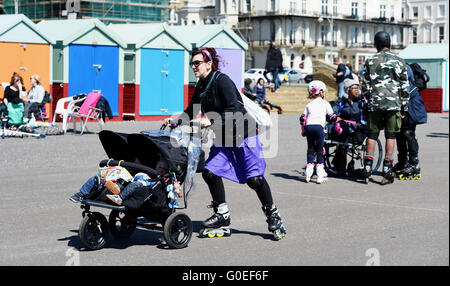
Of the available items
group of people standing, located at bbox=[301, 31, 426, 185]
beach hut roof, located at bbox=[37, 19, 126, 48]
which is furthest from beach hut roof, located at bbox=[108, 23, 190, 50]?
group of people standing, located at bbox=[301, 31, 426, 185]

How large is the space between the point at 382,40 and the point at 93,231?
5.46 metres

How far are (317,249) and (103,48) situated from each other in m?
19.8

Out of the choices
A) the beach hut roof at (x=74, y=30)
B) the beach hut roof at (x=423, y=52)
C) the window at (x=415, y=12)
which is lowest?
the window at (x=415, y=12)

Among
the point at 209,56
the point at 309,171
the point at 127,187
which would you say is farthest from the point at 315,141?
the point at 127,187

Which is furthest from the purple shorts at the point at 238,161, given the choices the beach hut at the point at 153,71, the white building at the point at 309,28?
the beach hut at the point at 153,71

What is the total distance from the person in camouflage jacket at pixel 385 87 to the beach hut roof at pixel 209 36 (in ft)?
58.4

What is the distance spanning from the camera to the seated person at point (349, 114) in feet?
40.6

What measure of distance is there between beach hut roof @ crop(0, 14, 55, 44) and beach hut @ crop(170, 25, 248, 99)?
564 cm

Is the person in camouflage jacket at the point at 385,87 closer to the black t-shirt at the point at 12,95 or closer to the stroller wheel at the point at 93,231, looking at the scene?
Answer: the stroller wheel at the point at 93,231

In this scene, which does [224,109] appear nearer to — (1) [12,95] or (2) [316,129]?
(2) [316,129]

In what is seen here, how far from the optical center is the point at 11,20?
23.5m

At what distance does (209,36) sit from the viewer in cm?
2927

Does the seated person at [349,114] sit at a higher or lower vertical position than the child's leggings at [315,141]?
higher
